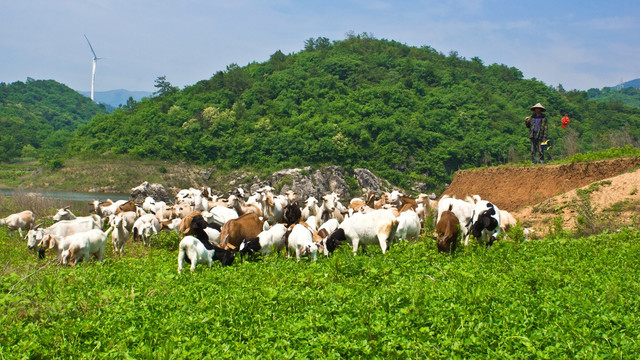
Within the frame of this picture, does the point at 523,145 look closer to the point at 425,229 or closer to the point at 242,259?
the point at 425,229

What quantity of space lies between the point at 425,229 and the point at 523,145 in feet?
209

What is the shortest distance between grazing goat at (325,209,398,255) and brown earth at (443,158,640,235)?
5689 mm

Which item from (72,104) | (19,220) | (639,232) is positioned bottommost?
(19,220)

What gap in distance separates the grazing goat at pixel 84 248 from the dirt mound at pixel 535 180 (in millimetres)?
14059

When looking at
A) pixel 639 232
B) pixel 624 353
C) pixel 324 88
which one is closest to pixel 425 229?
pixel 639 232

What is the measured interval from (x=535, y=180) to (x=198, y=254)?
1427cm

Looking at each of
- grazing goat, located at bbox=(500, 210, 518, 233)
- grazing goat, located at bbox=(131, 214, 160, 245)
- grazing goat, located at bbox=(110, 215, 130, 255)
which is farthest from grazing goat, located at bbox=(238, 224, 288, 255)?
grazing goat, located at bbox=(500, 210, 518, 233)

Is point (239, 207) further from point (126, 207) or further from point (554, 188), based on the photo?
point (554, 188)

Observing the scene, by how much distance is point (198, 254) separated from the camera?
973cm

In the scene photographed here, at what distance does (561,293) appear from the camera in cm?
667

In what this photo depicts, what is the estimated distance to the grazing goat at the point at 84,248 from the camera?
423 inches

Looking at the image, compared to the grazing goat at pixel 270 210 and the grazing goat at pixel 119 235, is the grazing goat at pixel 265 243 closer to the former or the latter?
the grazing goat at pixel 119 235

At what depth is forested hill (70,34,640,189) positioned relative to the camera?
7431 centimetres

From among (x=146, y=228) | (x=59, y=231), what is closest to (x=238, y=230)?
(x=146, y=228)
